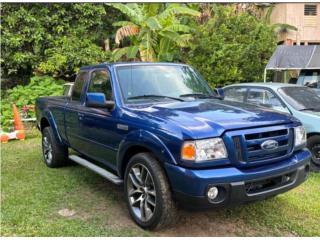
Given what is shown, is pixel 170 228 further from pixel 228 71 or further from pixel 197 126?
pixel 228 71

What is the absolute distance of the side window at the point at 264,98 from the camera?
7.23 meters

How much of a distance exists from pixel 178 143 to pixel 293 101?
4.14 meters

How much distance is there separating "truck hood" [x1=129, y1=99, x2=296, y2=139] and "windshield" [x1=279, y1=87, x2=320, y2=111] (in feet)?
8.95

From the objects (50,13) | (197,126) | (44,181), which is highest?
(50,13)

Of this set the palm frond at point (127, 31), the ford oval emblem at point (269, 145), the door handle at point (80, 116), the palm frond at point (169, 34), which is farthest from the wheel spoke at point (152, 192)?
the palm frond at point (127, 31)

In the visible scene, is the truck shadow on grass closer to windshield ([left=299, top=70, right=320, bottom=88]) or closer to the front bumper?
the front bumper

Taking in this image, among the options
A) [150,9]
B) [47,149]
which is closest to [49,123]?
[47,149]

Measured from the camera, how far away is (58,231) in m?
4.27

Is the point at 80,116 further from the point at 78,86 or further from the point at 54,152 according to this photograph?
the point at 54,152

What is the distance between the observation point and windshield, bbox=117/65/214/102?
4965 millimetres

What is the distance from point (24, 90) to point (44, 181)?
8.09 metres

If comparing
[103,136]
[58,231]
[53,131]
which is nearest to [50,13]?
[53,131]

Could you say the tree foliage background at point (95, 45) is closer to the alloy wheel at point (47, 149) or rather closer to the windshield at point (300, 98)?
the alloy wheel at point (47, 149)

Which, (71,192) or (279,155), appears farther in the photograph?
(71,192)
